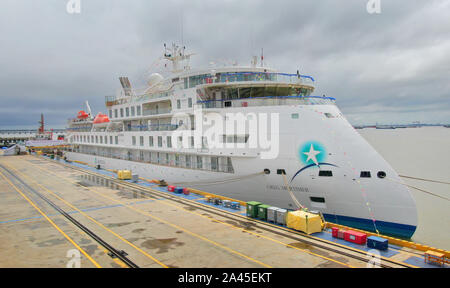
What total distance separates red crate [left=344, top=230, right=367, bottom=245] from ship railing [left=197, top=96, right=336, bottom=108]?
309 inches

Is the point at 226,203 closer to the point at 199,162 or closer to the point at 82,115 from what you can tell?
the point at 199,162

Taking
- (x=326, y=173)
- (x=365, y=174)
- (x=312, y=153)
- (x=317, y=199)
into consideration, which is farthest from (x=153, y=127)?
(x=365, y=174)

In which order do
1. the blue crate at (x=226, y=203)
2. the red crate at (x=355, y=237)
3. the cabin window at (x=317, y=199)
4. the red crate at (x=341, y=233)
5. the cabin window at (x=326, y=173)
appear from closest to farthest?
the red crate at (x=355, y=237) → the red crate at (x=341, y=233) → the cabin window at (x=326, y=173) → the cabin window at (x=317, y=199) → the blue crate at (x=226, y=203)

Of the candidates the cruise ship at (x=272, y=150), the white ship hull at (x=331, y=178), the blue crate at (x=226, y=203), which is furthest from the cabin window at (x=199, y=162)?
the blue crate at (x=226, y=203)

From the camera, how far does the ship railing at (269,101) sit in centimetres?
1711

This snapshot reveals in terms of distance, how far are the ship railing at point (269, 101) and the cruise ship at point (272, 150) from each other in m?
0.06

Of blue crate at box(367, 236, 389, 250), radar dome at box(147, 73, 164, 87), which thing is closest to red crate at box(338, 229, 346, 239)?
blue crate at box(367, 236, 389, 250)

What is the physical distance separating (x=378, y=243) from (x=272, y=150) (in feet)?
24.6

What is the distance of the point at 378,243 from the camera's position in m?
11.2

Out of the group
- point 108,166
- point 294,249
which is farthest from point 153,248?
point 108,166

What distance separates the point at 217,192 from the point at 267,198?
165 inches

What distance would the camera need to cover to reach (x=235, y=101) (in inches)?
789

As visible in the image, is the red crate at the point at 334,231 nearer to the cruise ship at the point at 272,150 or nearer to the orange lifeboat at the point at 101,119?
the cruise ship at the point at 272,150
